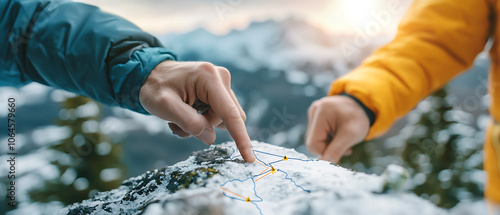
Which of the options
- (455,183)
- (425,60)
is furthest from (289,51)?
(425,60)

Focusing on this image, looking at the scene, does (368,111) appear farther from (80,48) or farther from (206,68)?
(80,48)

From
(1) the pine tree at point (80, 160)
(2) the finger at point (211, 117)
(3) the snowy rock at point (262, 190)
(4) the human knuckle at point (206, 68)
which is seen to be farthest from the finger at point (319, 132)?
(1) the pine tree at point (80, 160)

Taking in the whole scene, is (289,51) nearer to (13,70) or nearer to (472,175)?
(472,175)

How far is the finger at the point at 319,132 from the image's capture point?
211 centimetres

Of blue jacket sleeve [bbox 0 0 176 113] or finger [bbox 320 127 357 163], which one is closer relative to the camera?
blue jacket sleeve [bbox 0 0 176 113]

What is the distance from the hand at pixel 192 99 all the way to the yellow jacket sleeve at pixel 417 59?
109 cm

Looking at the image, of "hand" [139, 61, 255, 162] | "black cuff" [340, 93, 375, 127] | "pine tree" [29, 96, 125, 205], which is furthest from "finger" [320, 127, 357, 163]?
"pine tree" [29, 96, 125, 205]

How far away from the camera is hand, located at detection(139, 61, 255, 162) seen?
1.26m

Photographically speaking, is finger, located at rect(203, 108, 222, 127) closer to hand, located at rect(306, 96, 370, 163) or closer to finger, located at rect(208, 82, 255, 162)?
finger, located at rect(208, 82, 255, 162)

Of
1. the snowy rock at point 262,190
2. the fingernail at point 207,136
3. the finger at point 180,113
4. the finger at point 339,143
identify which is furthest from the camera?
the finger at point 339,143

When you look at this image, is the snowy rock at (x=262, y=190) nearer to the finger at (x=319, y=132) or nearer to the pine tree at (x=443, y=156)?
the finger at (x=319, y=132)

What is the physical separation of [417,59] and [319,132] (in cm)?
77

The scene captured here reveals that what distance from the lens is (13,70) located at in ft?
5.90

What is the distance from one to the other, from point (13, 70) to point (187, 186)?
1.44 meters
